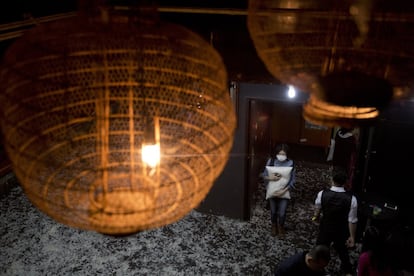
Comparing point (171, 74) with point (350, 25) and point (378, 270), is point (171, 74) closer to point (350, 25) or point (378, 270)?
point (350, 25)

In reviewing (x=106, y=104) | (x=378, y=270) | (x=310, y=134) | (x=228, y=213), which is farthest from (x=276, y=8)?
(x=310, y=134)

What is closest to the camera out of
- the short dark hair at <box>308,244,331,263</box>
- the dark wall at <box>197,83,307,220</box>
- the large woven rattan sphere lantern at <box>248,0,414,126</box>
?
the large woven rattan sphere lantern at <box>248,0,414,126</box>

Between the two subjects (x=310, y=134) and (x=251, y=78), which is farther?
(x=310, y=134)

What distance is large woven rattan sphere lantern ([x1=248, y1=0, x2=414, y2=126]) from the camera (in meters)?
1.64

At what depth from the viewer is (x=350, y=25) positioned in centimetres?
174

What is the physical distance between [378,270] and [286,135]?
6.64m

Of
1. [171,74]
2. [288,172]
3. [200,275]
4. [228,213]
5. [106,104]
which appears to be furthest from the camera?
[228,213]

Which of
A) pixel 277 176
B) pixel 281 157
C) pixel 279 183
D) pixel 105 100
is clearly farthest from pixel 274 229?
pixel 105 100

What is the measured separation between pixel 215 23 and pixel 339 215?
132 inches

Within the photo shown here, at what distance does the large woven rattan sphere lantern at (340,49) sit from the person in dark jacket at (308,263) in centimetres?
283

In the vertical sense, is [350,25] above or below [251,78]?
above

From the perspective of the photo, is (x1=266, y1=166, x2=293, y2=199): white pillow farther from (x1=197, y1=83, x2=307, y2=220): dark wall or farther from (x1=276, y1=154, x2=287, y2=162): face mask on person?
(x1=197, y1=83, x2=307, y2=220): dark wall

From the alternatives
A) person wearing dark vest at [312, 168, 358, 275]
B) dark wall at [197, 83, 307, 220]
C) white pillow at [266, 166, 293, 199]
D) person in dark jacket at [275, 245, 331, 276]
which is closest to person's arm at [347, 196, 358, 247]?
person wearing dark vest at [312, 168, 358, 275]

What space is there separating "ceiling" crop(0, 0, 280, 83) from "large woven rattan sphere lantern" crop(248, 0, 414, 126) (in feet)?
6.29
